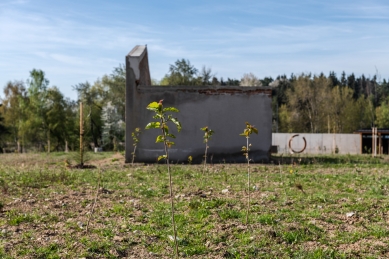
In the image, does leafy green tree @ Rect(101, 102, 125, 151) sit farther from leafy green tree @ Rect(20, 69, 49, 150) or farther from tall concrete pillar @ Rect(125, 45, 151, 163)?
tall concrete pillar @ Rect(125, 45, 151, 163)

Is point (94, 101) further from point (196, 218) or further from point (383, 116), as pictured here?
point (196, 218)

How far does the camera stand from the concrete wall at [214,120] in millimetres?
18672

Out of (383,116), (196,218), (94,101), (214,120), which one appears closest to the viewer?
(196,218)

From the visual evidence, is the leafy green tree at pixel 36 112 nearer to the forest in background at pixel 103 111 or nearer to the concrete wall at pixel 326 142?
the forest in background at pixel 103 111

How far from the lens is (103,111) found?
43938 mm

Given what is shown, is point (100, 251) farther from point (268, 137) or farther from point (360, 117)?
point (360, 117)

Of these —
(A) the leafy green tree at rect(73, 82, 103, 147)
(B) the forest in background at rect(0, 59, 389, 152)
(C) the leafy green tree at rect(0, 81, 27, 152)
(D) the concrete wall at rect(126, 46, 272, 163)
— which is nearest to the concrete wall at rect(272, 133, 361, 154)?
(B) the forest in background at rect(0, 59, 389, 152)

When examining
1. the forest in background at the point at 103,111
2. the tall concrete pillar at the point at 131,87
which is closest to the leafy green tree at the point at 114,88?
the forest in background at the point at 103,111

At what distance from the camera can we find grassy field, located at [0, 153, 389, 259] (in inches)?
235

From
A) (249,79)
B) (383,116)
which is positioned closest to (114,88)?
(249,79)

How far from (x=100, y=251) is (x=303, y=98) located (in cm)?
5518

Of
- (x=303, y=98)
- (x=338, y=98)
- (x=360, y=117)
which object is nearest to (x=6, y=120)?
(x=303, y=98)

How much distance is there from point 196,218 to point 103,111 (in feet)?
123

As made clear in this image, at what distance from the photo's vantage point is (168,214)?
7977mm
